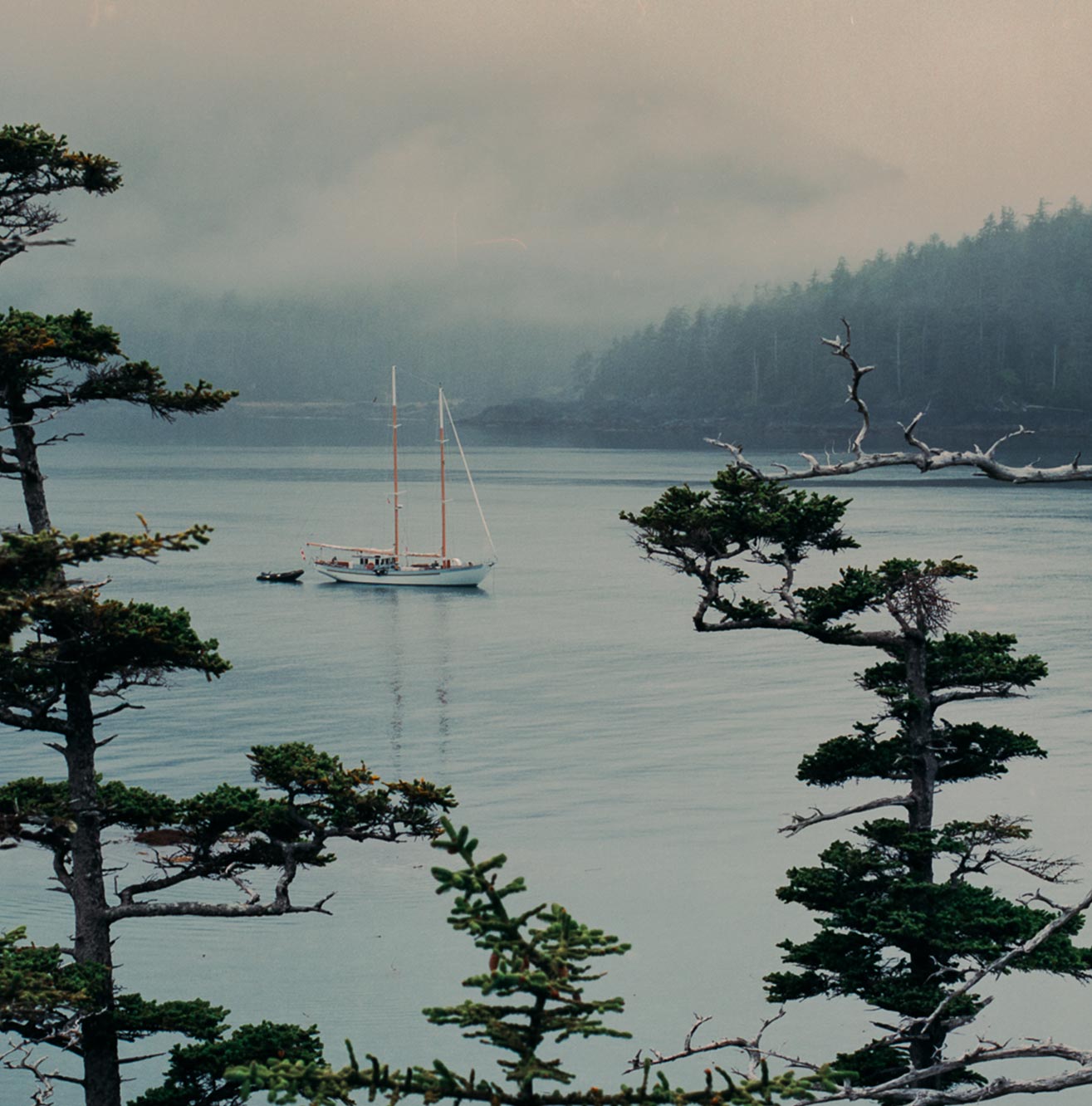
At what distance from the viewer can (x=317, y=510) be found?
6924 inches

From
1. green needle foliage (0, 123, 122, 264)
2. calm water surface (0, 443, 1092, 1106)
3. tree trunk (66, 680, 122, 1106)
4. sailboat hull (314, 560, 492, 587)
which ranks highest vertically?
green needle foliage (0, 123, 122, 264)

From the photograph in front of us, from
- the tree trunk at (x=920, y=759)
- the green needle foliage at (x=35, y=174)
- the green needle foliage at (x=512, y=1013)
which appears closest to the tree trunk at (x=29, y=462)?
the green needle foliage at (x=35, y=174)

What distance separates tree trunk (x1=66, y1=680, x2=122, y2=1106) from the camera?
14.3 metres

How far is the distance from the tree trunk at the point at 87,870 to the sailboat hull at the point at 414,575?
90211mm

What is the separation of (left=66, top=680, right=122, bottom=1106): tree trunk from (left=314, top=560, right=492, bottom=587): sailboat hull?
90.2 meters

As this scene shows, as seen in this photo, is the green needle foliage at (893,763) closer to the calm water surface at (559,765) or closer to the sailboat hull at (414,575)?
the calm water surface at (559,765)

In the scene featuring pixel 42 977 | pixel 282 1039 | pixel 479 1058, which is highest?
pixel 42 977

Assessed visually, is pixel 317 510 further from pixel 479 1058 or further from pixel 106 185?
pixel 106 185

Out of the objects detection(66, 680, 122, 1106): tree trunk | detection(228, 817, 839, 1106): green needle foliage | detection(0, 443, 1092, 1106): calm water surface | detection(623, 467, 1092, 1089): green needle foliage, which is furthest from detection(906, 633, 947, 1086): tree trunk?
detection(0, 443, 1092, 1106): calm water surface

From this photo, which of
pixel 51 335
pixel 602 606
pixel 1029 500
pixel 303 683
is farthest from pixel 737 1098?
pixel 1029 500

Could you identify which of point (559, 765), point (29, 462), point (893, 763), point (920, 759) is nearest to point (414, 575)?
point (559, 765)

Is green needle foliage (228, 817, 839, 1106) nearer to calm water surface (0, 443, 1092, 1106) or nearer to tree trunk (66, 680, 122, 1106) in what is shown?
tree trunk (66, 680, 122, 1106)

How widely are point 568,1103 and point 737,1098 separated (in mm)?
912

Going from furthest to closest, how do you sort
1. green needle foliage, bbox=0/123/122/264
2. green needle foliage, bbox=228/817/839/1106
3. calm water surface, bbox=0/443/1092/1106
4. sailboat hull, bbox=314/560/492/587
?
sailboat hull, bbox=314/560/492/587, calm water surface, bbox=0/443/1092/1106, green needle foliage, bbox=0/123/122/264, green needle foliage, bbox=228/817/839/1106
